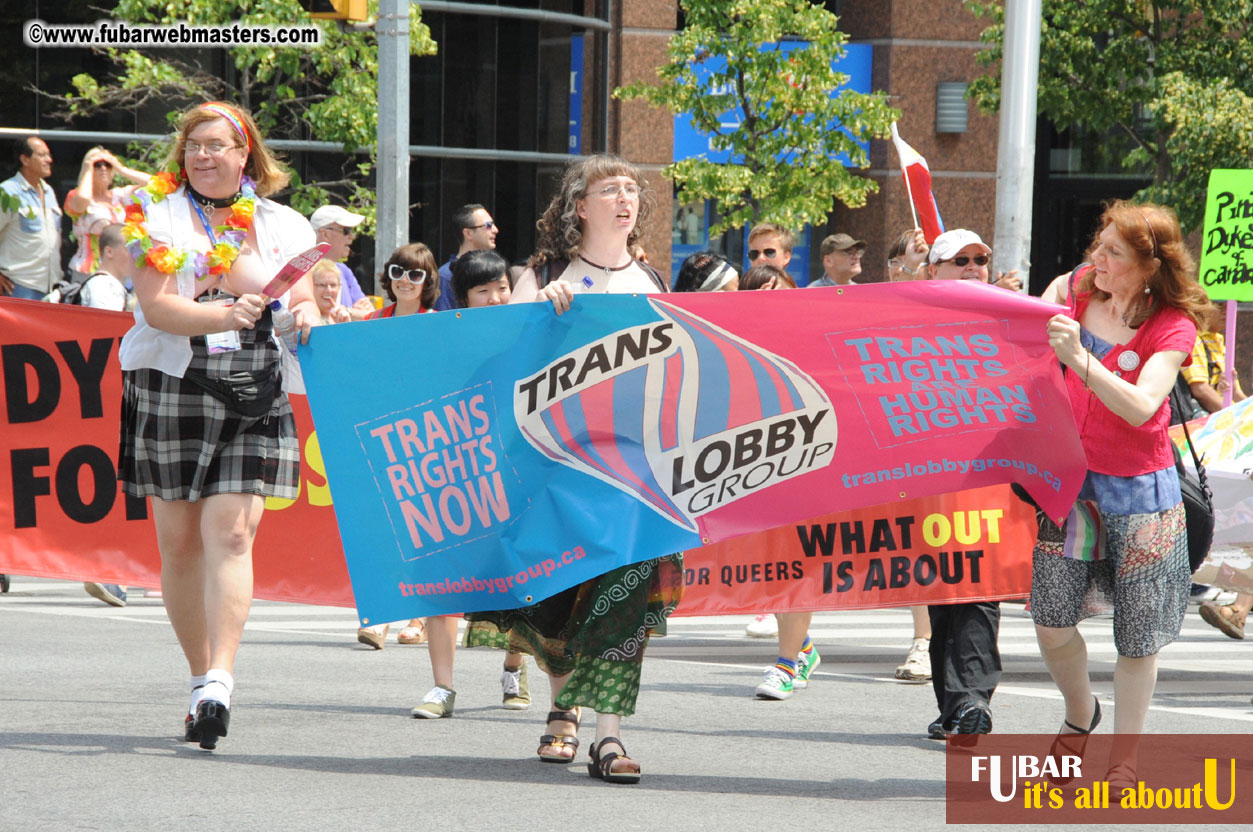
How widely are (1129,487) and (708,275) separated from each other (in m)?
2.78

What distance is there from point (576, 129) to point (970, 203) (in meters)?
6.58

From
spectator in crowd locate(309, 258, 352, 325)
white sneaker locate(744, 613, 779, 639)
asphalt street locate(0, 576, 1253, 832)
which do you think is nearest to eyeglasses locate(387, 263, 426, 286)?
spectator in crowd locate(309, 258, 352, 325)

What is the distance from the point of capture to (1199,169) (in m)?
19.5

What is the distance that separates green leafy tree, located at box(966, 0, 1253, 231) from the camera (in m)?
18.9

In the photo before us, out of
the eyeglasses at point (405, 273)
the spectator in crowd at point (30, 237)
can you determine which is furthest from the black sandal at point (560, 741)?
the spectator in crowd at point (30, 237)

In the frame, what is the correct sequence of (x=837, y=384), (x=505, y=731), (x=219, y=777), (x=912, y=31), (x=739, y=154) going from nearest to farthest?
(x=219, y=777), (x=837, y=384), (x=505, y=731), (x=739, y=154), (x=912, y=31)

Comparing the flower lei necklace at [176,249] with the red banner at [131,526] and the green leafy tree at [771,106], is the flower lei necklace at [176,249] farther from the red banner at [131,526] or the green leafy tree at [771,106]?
the green leafy tree at [771,106]

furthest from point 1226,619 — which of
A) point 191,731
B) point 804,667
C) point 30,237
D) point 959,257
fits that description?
point 30,237

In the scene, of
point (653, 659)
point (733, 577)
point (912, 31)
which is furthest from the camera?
point (912, 31)

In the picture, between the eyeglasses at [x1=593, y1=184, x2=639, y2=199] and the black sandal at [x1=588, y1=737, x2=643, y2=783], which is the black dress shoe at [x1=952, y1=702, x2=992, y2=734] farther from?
the eyeglasses at [x1=593, y1=184, x2=639, y2=199]

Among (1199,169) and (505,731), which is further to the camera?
(1199,169)

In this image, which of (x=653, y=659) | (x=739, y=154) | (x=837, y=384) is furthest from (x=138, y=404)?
(x=739, y=154)

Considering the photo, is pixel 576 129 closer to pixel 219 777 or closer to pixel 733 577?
pixel 733 577

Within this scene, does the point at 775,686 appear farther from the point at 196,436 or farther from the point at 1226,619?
the point at 1226,619
